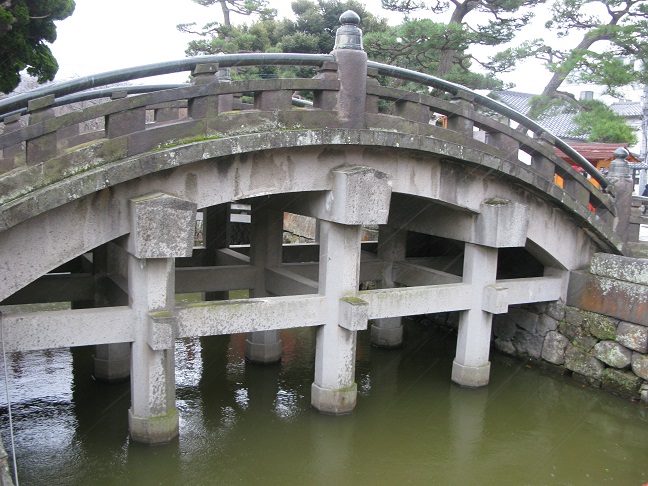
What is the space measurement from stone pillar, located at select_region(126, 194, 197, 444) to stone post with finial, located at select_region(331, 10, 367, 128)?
2.07 metres

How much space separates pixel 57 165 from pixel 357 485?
13.7 feet

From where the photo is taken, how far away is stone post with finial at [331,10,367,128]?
6.93 metres

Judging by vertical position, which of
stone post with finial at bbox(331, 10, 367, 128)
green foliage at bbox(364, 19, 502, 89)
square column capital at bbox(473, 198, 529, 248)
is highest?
green foliage at bbox(364, 19, 502, 89)

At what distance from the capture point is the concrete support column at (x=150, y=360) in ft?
20.6

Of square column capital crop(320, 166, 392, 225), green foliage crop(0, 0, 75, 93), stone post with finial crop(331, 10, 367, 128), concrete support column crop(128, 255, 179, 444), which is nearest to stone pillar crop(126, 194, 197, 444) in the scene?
concrete support column crop(128, 255, 179, 444)

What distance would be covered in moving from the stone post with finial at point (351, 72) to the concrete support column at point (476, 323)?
257cm

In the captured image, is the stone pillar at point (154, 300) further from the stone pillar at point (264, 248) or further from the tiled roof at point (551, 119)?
the tiled roof at point (551, 119)

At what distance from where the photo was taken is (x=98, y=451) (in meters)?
6.76

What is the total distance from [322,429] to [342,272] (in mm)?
1848

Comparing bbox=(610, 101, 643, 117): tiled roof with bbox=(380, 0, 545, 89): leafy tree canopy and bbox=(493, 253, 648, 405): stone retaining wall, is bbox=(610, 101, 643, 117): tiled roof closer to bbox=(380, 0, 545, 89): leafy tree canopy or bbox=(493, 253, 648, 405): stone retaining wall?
bbox=(380, 0, 545, 89): leafy tree canopy

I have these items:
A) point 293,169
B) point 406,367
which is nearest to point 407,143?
point 293,169

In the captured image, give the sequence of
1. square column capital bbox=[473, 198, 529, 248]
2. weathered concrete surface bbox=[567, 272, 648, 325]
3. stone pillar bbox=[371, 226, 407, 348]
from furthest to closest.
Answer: stone pillar bbox=[371, 226, 407, 348] → weathered concrete surface bbox=[567, 272, 648, 325] → square column capital bbox=[473, 198, 529, 248]

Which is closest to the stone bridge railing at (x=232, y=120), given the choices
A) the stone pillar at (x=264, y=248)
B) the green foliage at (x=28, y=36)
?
the stone pillar at (x=264, y=248)

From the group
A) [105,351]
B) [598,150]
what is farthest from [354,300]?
[598,150]
